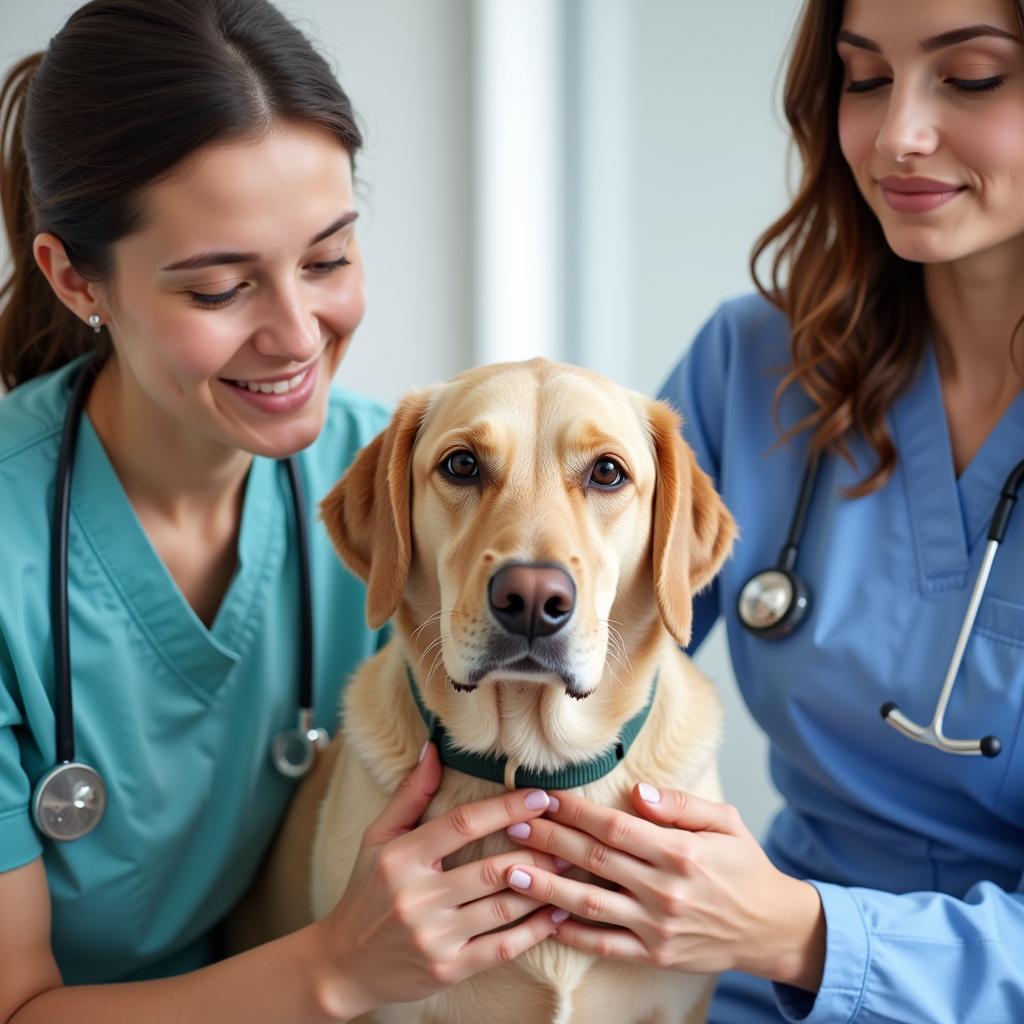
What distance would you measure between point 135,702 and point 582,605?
2.67ft

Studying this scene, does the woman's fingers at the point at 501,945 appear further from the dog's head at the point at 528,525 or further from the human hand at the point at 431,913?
the dog's head at the point at 528,525

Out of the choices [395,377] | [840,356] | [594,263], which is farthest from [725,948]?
[594,263]

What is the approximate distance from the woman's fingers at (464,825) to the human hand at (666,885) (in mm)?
27

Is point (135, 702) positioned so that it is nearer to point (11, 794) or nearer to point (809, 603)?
point (11, 794)

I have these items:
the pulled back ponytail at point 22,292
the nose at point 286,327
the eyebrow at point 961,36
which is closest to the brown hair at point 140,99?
the pulled back ponytail at point 22,292

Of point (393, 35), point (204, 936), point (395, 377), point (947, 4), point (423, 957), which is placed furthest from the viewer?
point (395, 377)

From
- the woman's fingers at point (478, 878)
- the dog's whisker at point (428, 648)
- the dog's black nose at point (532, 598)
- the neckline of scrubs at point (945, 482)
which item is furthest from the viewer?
the neckline of scrubs at point (945, 482)

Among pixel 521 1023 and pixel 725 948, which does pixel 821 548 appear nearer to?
pixel 725 948

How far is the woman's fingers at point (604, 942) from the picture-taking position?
154 cm

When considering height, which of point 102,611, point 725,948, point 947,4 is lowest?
point 725,948

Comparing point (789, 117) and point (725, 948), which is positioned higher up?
point (789, 117)

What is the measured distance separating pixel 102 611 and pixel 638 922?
0.95m

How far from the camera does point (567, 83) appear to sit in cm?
322

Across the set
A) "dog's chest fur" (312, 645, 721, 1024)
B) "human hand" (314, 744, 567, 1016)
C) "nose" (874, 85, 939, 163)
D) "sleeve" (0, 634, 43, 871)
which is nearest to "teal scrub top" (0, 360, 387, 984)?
"sleeve" (0, 634, 43, 871)
